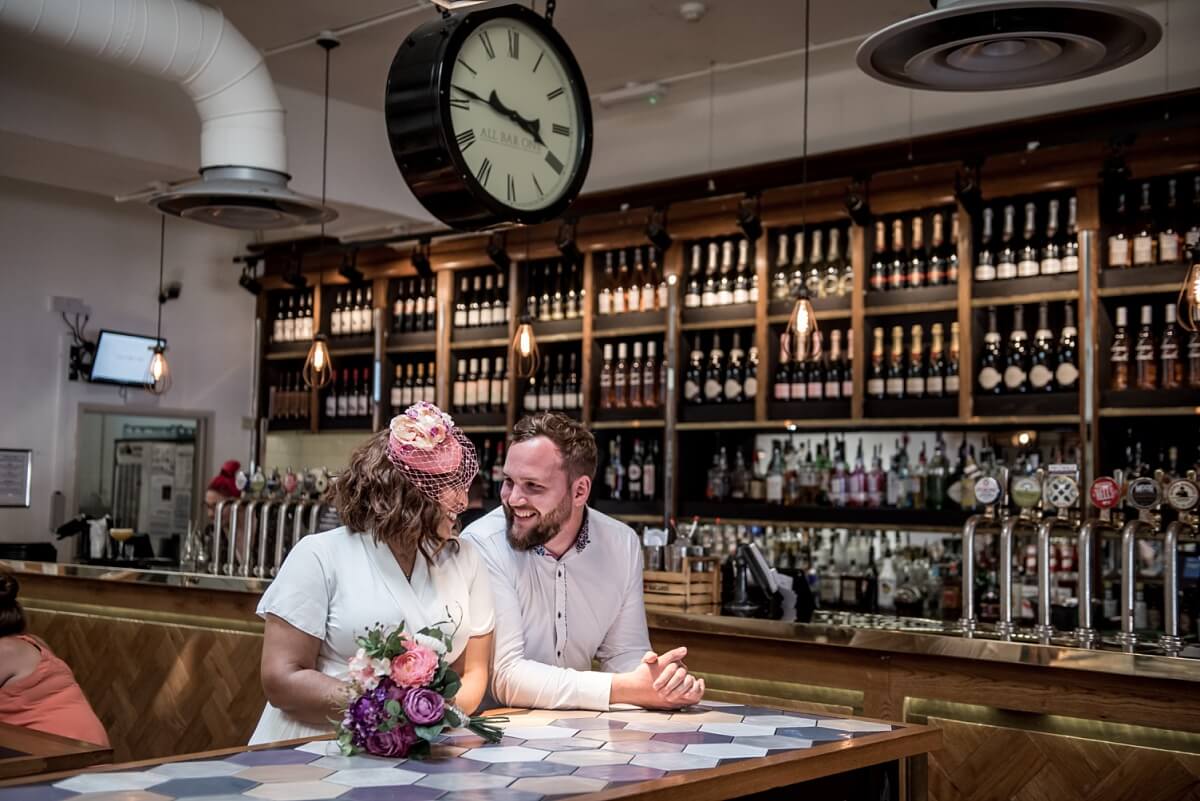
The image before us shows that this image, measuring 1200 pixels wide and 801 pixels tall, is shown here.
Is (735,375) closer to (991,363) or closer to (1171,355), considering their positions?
(991,363)

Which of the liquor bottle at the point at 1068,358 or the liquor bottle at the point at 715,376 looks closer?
the liquor bottle at the point at 1068,358

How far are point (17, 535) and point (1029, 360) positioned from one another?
5851mm

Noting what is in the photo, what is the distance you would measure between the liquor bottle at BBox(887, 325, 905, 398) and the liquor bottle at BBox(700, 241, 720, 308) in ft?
3.25

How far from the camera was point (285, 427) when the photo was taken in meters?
8.62

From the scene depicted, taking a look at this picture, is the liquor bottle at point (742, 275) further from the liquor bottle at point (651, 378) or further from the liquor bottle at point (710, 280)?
the liquor bottle at point (651, 378)

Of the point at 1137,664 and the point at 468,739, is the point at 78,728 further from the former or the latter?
the point at 1137,664

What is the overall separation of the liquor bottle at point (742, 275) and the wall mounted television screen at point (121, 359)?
3.67 m

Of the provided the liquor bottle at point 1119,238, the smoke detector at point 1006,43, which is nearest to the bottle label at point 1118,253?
the liquor bottle at point 1119,238

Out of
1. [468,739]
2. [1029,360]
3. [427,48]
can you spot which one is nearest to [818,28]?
[1029,360]

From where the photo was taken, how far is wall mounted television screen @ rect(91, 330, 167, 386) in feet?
25.6

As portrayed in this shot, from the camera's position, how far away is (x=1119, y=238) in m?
5.33

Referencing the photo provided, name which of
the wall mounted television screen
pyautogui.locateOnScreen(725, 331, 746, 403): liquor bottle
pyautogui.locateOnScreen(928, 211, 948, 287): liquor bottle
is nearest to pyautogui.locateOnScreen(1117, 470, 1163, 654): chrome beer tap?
pyautogui.locateOnScreen(928, 211, 948, 287): liquor bottle

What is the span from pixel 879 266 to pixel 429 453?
13.0ft

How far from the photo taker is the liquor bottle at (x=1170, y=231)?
5.16 m
